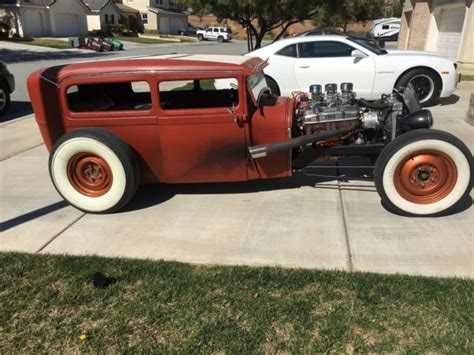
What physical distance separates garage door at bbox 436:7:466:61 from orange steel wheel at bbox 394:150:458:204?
1273 cm

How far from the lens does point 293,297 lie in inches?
125

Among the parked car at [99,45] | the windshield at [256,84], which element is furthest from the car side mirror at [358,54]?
the parked car at [99,45]

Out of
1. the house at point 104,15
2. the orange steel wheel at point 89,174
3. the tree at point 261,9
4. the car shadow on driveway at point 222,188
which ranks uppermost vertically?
the house at point 104,15

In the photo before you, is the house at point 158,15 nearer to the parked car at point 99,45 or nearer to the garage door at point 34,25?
the garage door at point 34,25

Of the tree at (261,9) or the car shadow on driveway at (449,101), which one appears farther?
the tree at (261,9)

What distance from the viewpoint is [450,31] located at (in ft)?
52.7

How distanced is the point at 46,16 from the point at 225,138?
45.4 m

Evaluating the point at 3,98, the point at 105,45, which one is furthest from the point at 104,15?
the point at 3,98

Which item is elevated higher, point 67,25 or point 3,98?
point 67,25

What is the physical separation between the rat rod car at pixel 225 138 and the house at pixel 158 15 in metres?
58.5

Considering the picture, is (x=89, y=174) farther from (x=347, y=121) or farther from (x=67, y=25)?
(x=67, y=25)

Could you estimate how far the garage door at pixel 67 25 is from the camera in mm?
44188

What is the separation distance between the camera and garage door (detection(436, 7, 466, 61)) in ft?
49.4

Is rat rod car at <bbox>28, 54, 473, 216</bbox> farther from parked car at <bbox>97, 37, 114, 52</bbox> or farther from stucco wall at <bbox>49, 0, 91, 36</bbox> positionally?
stucco wall at <bbox>49, 0, 91, 36</bbox>
